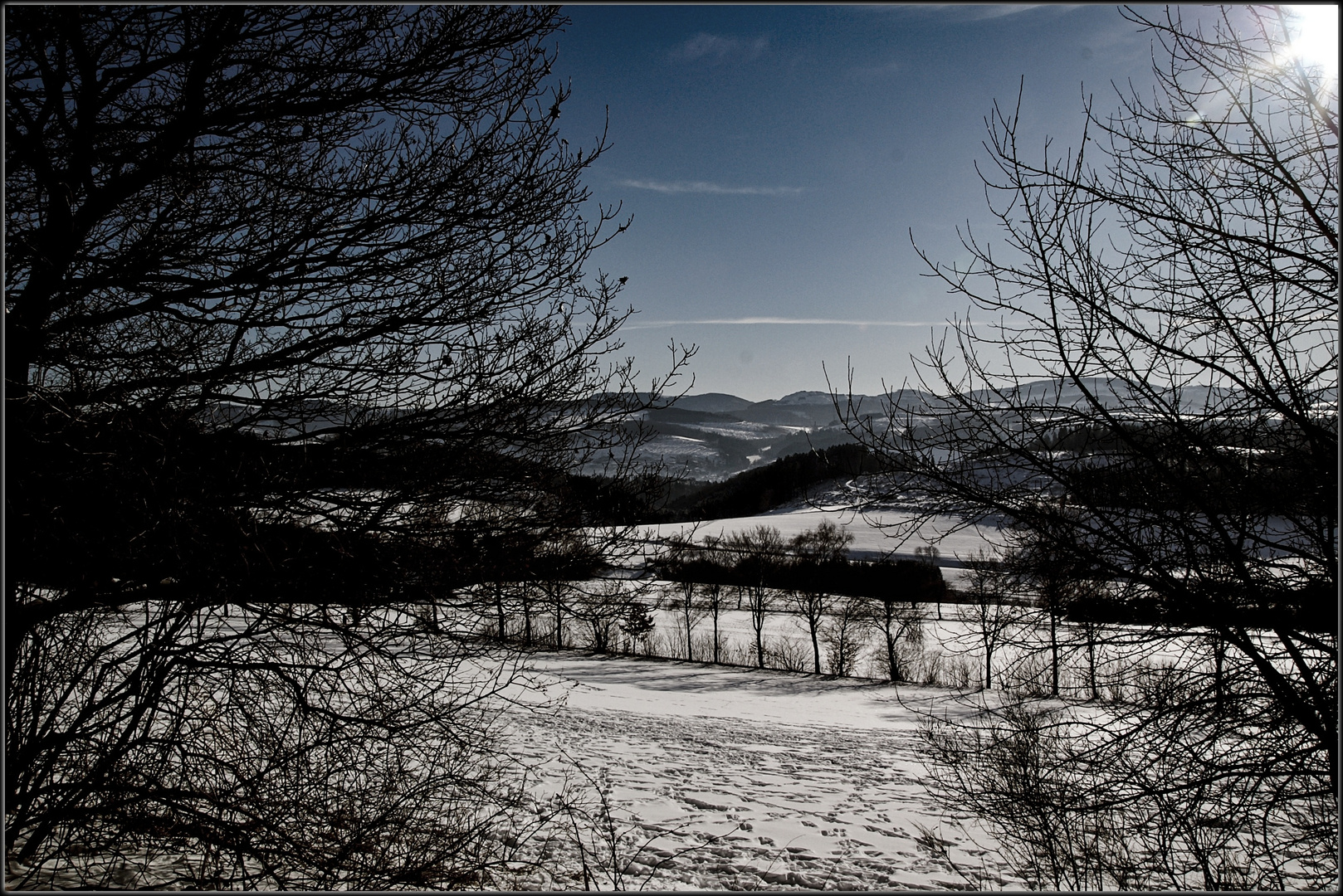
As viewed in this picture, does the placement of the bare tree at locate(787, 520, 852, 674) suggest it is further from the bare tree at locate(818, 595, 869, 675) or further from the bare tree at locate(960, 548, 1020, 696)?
the bare tree at locate(960, 548, 1020, 696)

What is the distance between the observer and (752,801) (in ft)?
32.9

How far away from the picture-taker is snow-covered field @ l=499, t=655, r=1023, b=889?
260 inches

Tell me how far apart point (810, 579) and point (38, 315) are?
41809 mm

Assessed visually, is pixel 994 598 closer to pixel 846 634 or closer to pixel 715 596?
pixel 846 634

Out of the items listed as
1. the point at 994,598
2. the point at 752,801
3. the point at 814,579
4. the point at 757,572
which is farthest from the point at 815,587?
the point at 994,598

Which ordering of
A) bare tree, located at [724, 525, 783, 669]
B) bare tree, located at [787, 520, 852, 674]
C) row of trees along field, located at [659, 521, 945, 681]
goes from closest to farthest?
row of trees along field, located at [659, 521, 945, 681], bare tree, located at [787, 520, 852, 674], bare tree, located at [724, 525, 783, 669]

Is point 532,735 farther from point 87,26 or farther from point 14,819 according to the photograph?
point 87,26

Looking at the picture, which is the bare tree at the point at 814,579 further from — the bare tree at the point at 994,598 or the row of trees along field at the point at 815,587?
the bare tree at the point at 994,598

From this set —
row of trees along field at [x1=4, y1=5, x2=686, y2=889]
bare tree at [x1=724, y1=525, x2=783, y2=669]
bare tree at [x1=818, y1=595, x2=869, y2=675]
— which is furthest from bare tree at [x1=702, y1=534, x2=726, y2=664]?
row of trees along field at [x1=4, y1=5, x2=686, y2=889]

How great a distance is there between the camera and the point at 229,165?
3.96 m

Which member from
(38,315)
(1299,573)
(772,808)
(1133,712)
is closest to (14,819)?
(38,315)

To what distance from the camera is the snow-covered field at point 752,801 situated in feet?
21.6

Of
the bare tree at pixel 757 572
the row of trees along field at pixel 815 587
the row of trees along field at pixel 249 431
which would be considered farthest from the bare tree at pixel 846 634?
the row of trees along field at pixel 249 431

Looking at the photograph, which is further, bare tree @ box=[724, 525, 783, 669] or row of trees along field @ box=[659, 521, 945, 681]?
bare tree @ box=[724, 525, 783, 669]
